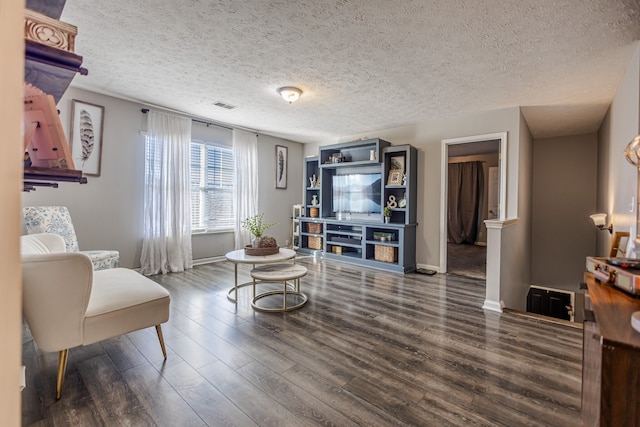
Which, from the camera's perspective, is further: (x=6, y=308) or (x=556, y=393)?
(x=556, y=393)

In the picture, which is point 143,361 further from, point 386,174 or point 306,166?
point 306,166

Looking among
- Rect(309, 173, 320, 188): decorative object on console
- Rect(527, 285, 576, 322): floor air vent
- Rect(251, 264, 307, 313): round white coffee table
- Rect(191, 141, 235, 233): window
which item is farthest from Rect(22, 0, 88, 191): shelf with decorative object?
Rect(527, 285, 576, 322): floor air vent

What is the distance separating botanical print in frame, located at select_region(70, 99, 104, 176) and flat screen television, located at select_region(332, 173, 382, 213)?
379 centimetres

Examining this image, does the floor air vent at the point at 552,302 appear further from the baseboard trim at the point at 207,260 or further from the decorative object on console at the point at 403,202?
the baseboard trim at the point at 207,260

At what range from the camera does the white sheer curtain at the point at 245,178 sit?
17.4 ft

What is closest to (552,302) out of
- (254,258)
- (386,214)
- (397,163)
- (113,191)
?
(386,214)

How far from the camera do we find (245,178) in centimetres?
541

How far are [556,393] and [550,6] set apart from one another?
2473mm

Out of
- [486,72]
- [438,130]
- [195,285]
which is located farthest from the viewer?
[438,130]

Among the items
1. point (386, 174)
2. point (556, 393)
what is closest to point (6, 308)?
point (556, 393)

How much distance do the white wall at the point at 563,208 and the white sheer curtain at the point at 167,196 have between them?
256 inches

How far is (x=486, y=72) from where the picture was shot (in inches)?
114

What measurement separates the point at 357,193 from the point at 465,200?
433 cm

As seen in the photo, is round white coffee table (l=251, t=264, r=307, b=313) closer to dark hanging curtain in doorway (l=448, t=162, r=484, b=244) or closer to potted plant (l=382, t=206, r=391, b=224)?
potted plant (l=382, t=206, r=391, b=224)
